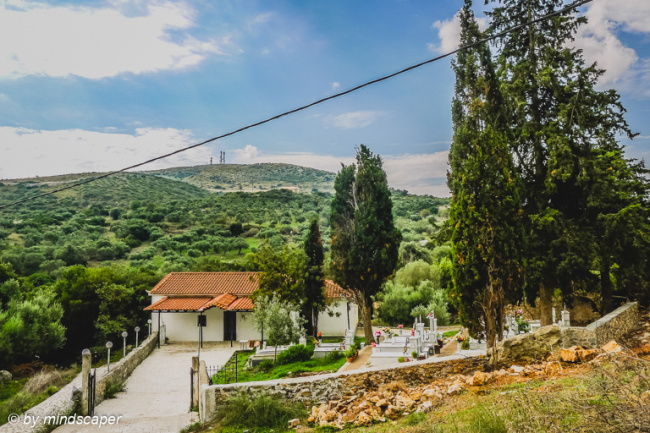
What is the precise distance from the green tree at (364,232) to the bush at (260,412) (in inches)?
394

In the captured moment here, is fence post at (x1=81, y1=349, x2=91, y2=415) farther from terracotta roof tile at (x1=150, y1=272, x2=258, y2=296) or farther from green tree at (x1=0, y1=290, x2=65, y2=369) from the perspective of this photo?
terracotta roof tile at (x1=150, y1=272, x2=258, y2=296)

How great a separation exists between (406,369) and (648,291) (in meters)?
12.9

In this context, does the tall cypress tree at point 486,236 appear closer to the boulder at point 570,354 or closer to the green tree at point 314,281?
the boulder at point 570,354

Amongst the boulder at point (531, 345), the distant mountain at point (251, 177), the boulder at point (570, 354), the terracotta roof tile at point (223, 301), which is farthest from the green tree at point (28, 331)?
the distant mountain at point (251, 177)

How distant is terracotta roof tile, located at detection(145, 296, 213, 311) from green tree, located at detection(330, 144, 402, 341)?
937cm

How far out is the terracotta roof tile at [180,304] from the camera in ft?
83.6

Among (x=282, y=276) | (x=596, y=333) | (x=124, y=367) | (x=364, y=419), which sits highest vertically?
(x=282, y=276)

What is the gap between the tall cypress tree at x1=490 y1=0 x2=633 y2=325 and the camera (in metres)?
14.4

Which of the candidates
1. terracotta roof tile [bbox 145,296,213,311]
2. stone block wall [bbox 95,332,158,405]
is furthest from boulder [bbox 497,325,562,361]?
terracotta roof tile [bbox 145,296,213,311]

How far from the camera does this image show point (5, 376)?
59.3 ft

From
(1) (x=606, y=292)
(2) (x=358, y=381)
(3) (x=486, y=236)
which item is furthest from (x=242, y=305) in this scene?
(1) (x=606, y=292)

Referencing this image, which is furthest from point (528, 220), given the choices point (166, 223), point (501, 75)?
point (166, 223)

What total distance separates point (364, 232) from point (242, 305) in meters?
9.41

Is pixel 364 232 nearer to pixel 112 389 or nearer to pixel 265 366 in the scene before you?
pixel 265 366
